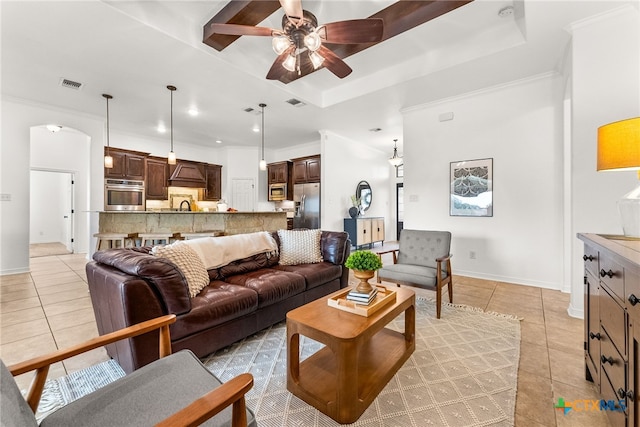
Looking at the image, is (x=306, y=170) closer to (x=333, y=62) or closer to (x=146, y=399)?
(x=333, y=62)

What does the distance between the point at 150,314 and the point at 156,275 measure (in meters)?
0.24

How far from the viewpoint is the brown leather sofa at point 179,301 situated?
166 centimetres

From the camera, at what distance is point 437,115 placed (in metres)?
4.61

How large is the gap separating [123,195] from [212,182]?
89.3 inches

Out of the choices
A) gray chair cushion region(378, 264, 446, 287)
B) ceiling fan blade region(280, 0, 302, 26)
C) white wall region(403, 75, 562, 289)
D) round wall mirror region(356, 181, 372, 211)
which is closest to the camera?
ceiling fan blade region(280, 0, 302, 26)

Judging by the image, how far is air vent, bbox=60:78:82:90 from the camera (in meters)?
3.90

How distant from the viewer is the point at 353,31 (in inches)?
88.9

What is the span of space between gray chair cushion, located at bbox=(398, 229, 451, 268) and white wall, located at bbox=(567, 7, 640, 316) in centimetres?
125

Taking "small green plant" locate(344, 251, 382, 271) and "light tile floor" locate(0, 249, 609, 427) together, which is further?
"small green plant" locate(344, 251, 382, 271)

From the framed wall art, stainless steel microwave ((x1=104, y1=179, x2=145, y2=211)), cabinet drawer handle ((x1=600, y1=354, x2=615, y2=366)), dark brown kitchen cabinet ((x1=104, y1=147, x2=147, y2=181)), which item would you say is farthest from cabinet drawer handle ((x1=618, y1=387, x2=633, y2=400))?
dark brown kitchen cabinet ((x1=104, y1=147, x2=147, y2=181))

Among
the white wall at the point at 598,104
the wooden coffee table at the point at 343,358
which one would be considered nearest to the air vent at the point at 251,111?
the wooden coffee table at the point at 343,358

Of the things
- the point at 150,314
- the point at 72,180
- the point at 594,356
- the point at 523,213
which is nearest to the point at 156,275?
the point at 150,314

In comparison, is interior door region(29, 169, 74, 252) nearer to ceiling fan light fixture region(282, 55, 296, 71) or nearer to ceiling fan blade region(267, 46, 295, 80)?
ceiling fan blade region(267, 46, 295, 80)

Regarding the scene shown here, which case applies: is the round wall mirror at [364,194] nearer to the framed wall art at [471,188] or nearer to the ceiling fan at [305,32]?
the framed wall art at [471,188]
